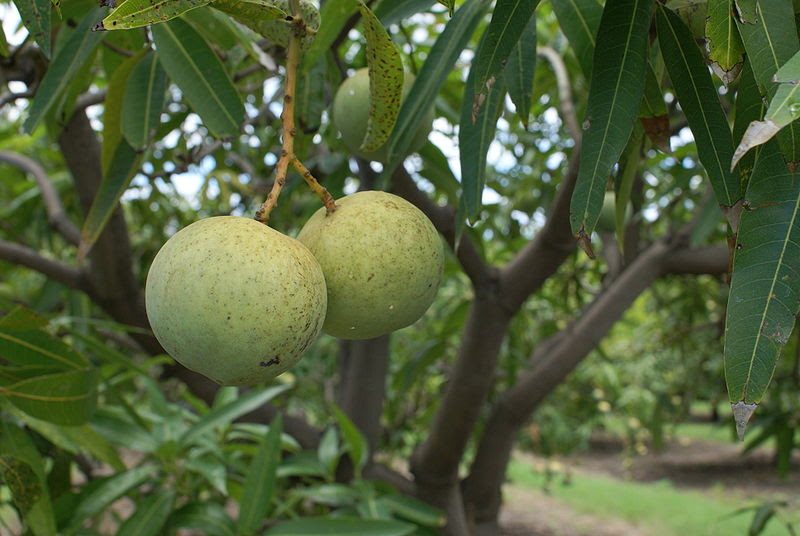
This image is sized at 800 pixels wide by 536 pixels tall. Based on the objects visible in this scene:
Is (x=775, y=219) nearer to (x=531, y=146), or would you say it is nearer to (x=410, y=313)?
(x=410, y=313)

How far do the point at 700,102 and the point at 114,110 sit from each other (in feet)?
3.20

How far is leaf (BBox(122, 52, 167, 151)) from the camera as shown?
113 cm

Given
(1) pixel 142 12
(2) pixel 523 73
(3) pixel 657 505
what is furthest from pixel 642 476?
(1) pixel 142 12

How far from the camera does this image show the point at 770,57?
2.30ft

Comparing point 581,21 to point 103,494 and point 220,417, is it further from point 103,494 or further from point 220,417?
point 103,494

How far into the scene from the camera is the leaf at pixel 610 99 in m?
0.78

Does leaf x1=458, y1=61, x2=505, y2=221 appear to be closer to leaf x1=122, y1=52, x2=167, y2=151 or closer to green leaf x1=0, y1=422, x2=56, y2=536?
leaf x1=122, y1=52, x2=167, y2=151

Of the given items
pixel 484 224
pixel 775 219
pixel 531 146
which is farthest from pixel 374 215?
pixel 531 146

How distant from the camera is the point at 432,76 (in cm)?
108

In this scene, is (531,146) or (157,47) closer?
(157,47)

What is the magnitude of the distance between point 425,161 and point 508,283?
1.53ft

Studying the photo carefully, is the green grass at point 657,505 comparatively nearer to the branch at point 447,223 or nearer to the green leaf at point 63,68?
the branch at point 447,223

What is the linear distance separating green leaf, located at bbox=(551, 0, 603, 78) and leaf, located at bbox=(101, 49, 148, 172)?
72cm

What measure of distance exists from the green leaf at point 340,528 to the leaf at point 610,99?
1.14 m
